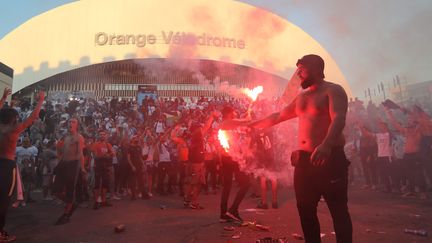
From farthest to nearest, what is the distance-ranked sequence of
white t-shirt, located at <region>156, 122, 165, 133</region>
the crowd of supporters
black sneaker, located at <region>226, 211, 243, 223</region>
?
1. white t-shirt, located at <region>156, 122, 165, 133</region>
2. the crowd of supporters
3. black sneaker, located at <region>226, 211, 243, 223</region>

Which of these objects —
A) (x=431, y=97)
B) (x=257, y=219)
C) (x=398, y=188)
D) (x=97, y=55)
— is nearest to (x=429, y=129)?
(x=398, y=188)

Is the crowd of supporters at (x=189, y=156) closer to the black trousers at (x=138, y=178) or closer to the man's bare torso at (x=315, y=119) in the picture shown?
the black trousers at (x=138, y=178)

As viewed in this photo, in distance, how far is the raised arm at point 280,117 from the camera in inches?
113

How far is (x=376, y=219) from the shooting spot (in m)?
4.65

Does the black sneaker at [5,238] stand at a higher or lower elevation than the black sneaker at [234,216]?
lower

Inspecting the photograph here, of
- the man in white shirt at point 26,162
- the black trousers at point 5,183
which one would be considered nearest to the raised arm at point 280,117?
the black trousers at point 5,183

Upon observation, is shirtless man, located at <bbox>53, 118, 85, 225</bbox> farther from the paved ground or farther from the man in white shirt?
the man in white shirt

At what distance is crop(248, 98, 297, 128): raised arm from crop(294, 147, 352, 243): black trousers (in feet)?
1.93

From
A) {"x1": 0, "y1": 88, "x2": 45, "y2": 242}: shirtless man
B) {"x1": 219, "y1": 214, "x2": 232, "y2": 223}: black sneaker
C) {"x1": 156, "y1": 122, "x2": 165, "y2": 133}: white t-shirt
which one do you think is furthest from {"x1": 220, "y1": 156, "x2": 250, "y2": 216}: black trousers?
{"x1": 156, "y1": 122, "x2": 165, "y2": 133}: white t-shirt

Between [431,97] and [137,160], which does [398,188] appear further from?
[137,160]

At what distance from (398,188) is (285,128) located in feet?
10.1

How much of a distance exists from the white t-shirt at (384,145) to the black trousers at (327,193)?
611cm

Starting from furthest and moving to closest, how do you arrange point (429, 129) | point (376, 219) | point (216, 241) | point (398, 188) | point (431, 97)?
point (431, 97)
point (398, 188)
point (429, 129)
point (376, 219)
point (216, 241)

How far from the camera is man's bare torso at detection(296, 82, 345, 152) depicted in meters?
2.50
